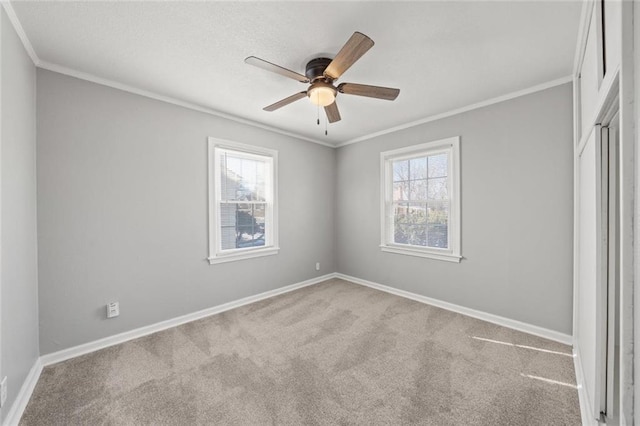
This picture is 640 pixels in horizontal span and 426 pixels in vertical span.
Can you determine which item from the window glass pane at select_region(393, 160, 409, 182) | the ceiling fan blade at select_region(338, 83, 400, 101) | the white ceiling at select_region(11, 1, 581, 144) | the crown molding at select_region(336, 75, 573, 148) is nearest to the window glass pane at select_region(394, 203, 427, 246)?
the window glass pane at select_region(393, 160, 409, 182)

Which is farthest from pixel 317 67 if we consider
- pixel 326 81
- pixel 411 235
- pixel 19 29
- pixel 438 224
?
pixel 411 235

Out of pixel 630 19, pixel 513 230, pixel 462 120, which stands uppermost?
pixel 462 120

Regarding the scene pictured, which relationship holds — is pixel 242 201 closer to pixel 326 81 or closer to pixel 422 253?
pixel 326 81

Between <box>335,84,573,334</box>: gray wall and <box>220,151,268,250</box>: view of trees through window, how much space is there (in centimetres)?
224

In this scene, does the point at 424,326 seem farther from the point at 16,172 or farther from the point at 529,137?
the point at 16,172

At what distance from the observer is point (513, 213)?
286 cm

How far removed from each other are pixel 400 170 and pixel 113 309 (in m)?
3.90

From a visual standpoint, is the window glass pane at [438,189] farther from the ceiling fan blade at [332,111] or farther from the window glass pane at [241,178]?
the window glass pane at [241,178]

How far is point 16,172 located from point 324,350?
2698 mm

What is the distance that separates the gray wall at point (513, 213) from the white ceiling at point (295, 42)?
389mm

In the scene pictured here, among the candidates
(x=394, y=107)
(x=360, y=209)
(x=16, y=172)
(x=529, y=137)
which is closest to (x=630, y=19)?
(x=529, y=137)

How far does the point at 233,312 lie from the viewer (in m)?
3.29

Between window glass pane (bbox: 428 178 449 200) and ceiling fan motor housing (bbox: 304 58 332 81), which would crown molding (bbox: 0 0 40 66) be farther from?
window glass pane (bbox: 428 178 449 200)

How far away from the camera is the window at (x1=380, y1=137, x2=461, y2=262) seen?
336cm
